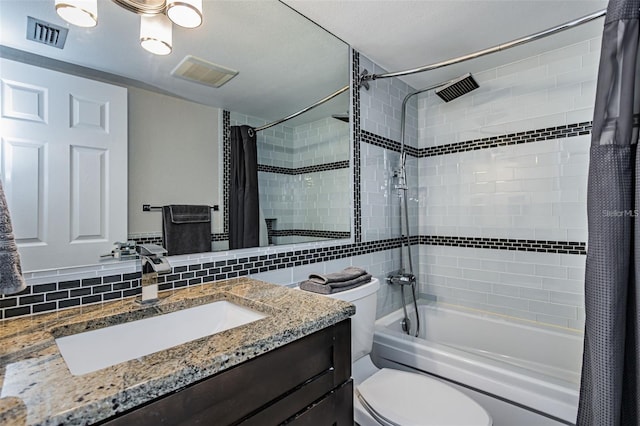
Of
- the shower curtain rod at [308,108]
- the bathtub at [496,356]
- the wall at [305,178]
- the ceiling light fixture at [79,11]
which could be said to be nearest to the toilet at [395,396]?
the bathtub at [496,356]

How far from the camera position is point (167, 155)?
1268 mm

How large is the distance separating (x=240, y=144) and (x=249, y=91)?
0.27 metres

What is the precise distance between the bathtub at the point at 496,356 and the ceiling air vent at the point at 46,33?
6.20 ft

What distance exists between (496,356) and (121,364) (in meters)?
2.27

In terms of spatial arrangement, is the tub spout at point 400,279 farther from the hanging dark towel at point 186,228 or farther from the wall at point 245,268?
the hanging dark towel at point 186,228

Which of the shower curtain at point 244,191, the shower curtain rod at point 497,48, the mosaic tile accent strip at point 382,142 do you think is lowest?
the shower curtain at point 244,191

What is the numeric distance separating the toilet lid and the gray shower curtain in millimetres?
398

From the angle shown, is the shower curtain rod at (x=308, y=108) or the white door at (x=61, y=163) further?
the shower curtain rod at (x=308, y=108)

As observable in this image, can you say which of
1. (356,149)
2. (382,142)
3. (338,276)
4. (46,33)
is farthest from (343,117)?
(46,33)

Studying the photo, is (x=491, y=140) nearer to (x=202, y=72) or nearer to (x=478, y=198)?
(x=478, y=198)

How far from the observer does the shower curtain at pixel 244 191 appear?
149cm

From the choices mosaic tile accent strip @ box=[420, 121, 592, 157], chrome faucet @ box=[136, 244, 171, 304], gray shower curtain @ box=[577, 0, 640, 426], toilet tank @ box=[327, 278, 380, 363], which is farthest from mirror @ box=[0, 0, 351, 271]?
gray shower curtain @ box=[577, 0, 640, 426]

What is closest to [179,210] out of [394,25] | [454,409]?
[454,409]

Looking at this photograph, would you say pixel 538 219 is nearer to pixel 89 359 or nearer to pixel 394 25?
pixel 394 25
